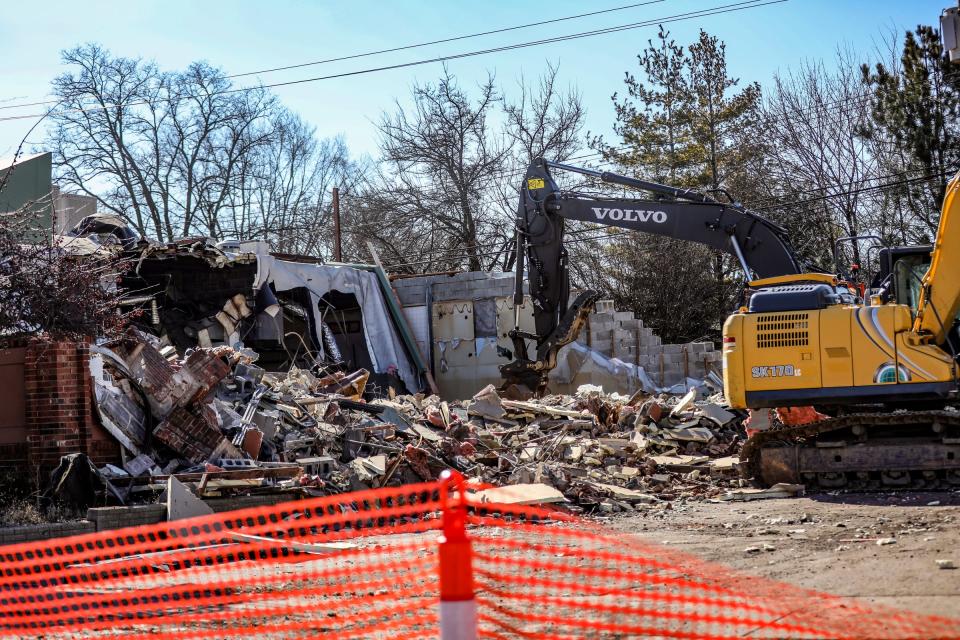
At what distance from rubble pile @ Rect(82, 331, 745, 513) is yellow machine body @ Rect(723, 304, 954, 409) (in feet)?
5.28

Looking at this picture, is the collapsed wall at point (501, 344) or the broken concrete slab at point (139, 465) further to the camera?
the collapsed wall at point (501, 344)

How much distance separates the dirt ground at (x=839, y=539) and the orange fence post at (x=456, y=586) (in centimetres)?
315

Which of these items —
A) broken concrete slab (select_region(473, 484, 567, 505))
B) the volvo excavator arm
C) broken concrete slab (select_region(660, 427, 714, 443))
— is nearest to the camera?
broken concrete slab (select_region(473, 484, 567, 505))

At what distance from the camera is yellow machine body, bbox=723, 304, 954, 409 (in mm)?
11352

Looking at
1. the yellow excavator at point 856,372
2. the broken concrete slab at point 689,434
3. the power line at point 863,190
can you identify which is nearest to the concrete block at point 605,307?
the power line at point 863,190

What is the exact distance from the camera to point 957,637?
4871 millimetres

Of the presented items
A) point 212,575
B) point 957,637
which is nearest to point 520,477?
point 212,575

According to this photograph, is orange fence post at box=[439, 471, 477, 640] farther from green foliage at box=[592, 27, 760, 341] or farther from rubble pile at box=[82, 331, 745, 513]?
green foliage at box=[592, 27, 760, 341]

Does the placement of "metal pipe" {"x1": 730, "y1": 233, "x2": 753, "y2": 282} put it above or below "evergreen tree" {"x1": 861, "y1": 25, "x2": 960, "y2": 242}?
below

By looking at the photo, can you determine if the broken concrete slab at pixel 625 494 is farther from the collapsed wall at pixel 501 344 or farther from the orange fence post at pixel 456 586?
the collapsed wall at pixel 501 344

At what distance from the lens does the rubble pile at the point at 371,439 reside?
454 inches

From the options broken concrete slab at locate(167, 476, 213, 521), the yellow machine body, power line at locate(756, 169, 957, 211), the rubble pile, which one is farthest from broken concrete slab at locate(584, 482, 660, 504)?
power line at locate(756, 169, 957, 211)

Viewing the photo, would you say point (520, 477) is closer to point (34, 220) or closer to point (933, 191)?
point (34, 220)

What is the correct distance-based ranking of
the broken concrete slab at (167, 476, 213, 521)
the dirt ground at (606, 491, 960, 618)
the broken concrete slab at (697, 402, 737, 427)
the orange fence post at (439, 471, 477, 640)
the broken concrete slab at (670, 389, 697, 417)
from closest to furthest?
the orange fence post at (439, 471, 477, 640), the dirt ground at (606, 491, 960, 618), the broken concrete slab at (167, 476, 213, 521), the broken concrete slab at (697, 402, 737, 427), the broken concrete slab at (670, 389, 697, 417)
